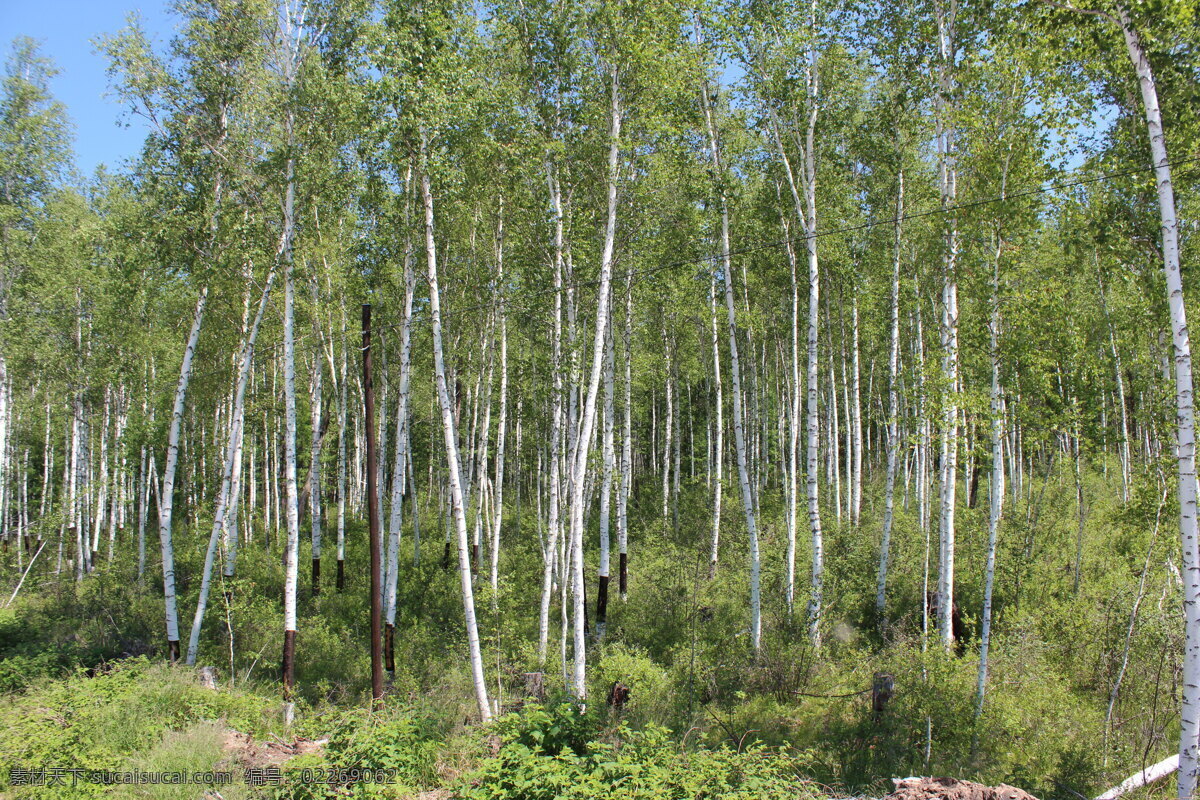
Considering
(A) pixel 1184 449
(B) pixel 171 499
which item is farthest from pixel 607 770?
(B) pixel 171 499

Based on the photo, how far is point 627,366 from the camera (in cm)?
1611

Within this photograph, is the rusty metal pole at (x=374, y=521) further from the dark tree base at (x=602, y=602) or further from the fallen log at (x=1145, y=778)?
the fallen log at (x=1145, y=778)

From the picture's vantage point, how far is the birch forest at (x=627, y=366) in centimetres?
765

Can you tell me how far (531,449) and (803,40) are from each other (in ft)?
56.6

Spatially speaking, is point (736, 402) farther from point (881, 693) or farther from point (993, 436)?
point (881, 693)

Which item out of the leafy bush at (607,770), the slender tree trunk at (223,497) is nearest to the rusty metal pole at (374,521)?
the slender tree trunk at (223,497)

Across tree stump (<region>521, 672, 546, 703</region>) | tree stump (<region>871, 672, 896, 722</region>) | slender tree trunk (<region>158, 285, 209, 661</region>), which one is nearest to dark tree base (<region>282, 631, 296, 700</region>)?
Result: slender tree trunk (<region>158, 285, 209, 661</region>)

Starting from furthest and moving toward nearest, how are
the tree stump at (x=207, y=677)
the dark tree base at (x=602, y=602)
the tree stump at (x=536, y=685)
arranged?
the dark tree base at (x=602, y=602), the tree stump at (x=536, y=685), the tree stump at (x=207, y=677)

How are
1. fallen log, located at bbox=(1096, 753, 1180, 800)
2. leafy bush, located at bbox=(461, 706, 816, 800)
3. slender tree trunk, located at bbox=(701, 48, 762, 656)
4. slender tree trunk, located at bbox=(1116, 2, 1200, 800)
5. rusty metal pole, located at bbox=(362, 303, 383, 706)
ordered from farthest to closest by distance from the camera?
slender tree trunk, located at bbox=(701, 48, 762, 656) < rusty metal pole, located at bbox=(362, 303, 383, 706) < fallen log, located at bbox=(1096, 753, 1180, 800) < leafy bush, located at bbox=(461, 706, 816, 800) < slender tree trunk, located at bbox=(1116, 2, 1200, 800)

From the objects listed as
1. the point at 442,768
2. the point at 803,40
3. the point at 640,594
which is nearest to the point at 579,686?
Answer: the point at 442,768

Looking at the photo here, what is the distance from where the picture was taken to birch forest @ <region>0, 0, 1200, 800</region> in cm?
765

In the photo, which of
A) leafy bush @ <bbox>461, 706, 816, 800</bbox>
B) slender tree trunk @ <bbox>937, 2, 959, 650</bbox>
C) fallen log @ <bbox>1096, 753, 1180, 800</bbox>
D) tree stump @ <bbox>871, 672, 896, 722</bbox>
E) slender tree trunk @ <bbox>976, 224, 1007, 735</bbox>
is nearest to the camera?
leafy bush @ <bbox>461, 706, 816, 800</bbox>

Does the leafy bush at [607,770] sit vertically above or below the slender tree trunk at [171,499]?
below

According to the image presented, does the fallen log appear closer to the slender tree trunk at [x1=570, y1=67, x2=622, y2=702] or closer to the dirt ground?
the dirt ground
